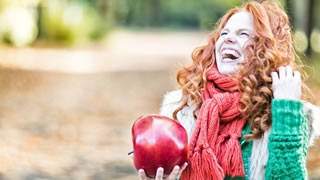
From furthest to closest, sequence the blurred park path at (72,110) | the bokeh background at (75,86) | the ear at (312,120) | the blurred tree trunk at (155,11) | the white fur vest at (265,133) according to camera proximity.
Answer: the blurred tree trunk at (155,11) < the bokeh background at (75,86) < the blurred park path at (72,110) < the ear at (312,120) < the white fur vest at (265,133)

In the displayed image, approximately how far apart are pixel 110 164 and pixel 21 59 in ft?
45.2

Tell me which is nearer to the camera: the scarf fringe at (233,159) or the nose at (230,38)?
the scarf fringe at (233,159)

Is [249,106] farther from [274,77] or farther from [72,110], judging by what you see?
[72,110]

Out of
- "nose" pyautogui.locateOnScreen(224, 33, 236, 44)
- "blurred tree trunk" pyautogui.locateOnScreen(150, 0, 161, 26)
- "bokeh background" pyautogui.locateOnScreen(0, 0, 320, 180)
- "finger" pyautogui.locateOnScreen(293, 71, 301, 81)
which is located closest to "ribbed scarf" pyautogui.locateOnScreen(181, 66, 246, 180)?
"nose" pyautogui.locateOnScreen(224, 33, 236, 44)

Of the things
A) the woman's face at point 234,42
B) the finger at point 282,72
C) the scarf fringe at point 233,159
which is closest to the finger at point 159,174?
the scarf fringe at point 233,159

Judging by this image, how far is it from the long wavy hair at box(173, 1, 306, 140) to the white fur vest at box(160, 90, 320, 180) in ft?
0.11

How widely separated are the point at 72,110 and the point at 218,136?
10103 millimetres

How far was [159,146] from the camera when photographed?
2.66 meters

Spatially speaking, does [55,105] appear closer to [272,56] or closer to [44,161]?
[44,161]

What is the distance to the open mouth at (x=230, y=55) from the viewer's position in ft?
9.22

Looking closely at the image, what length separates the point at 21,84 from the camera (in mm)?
16000

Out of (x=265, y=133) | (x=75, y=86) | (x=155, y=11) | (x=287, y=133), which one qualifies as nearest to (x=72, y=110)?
(x=75, y=86)

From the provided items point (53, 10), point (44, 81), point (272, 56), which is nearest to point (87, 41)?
point (53, 10)

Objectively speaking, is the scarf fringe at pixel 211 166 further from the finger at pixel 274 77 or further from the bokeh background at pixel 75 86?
the bokeh background at pixel 75 86
